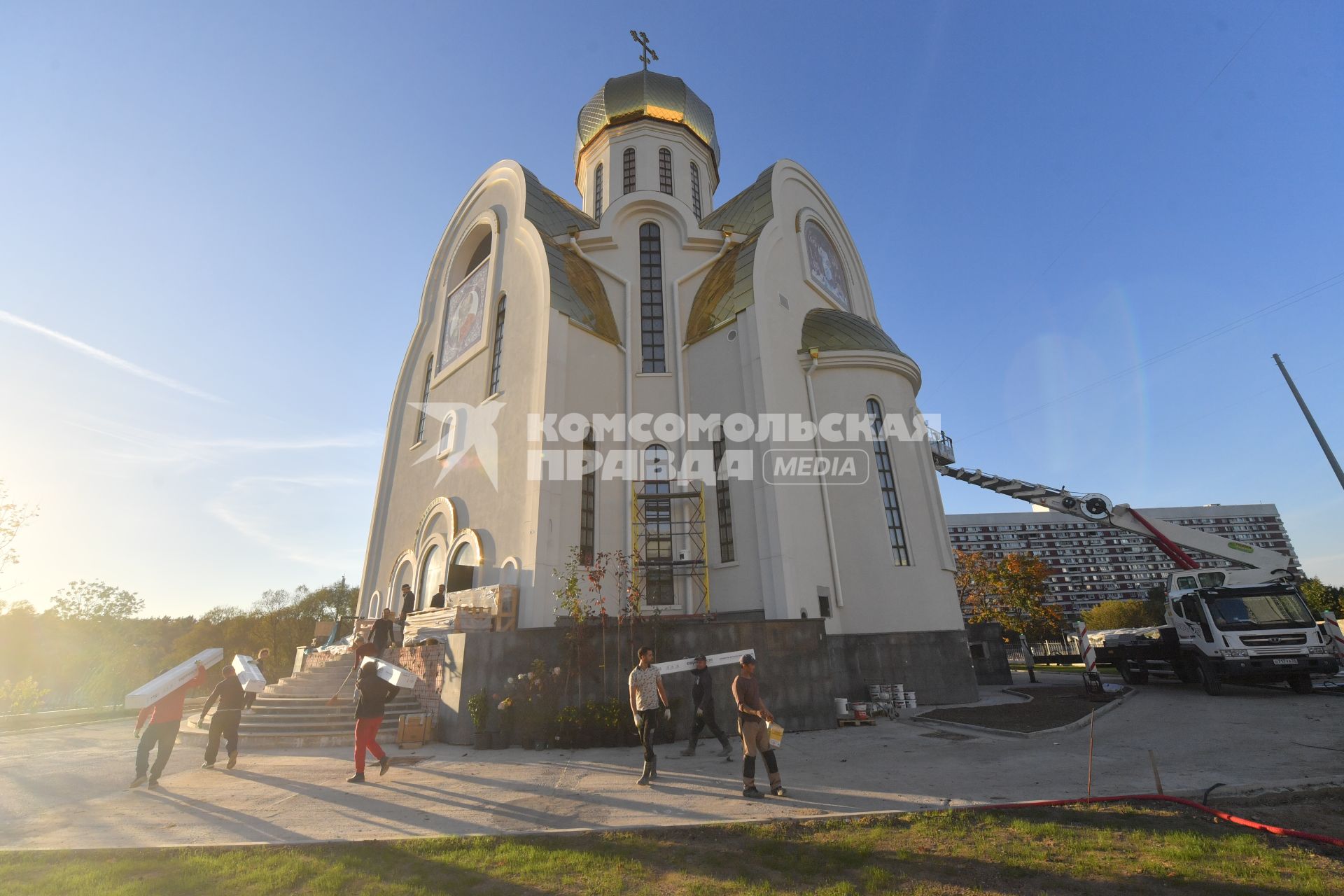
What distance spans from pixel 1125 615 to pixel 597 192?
5434cm

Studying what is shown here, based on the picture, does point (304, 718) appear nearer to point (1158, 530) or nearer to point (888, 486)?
point (888, 486)

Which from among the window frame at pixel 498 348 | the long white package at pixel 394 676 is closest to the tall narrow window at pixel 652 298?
the window frame at pixel 498 348

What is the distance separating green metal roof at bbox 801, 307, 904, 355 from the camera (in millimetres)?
16953

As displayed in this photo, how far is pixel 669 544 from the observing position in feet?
50.1

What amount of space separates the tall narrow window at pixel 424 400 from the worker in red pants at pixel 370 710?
1401cm

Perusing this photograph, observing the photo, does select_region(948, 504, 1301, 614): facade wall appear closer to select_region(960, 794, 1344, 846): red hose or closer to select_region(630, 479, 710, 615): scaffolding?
select_region(630, 479, 710, 615): scaffolding

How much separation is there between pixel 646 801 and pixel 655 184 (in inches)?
844

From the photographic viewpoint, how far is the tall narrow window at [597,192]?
23.5m

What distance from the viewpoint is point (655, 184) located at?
74.9 ft

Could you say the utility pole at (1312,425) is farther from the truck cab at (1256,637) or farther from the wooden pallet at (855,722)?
the wooden pallet at (855,722)

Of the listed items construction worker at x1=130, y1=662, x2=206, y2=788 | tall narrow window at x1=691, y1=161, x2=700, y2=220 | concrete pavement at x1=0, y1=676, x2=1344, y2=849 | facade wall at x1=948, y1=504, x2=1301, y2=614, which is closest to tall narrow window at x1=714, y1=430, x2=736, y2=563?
concrete pavement at x1=0, y1=676, x2=1344, y2=849

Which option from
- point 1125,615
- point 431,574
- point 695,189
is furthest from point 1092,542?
point 431,574

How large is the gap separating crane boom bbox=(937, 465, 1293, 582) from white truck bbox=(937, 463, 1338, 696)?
0.11 ft

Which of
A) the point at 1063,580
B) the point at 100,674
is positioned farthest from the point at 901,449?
the point at 1063,580
